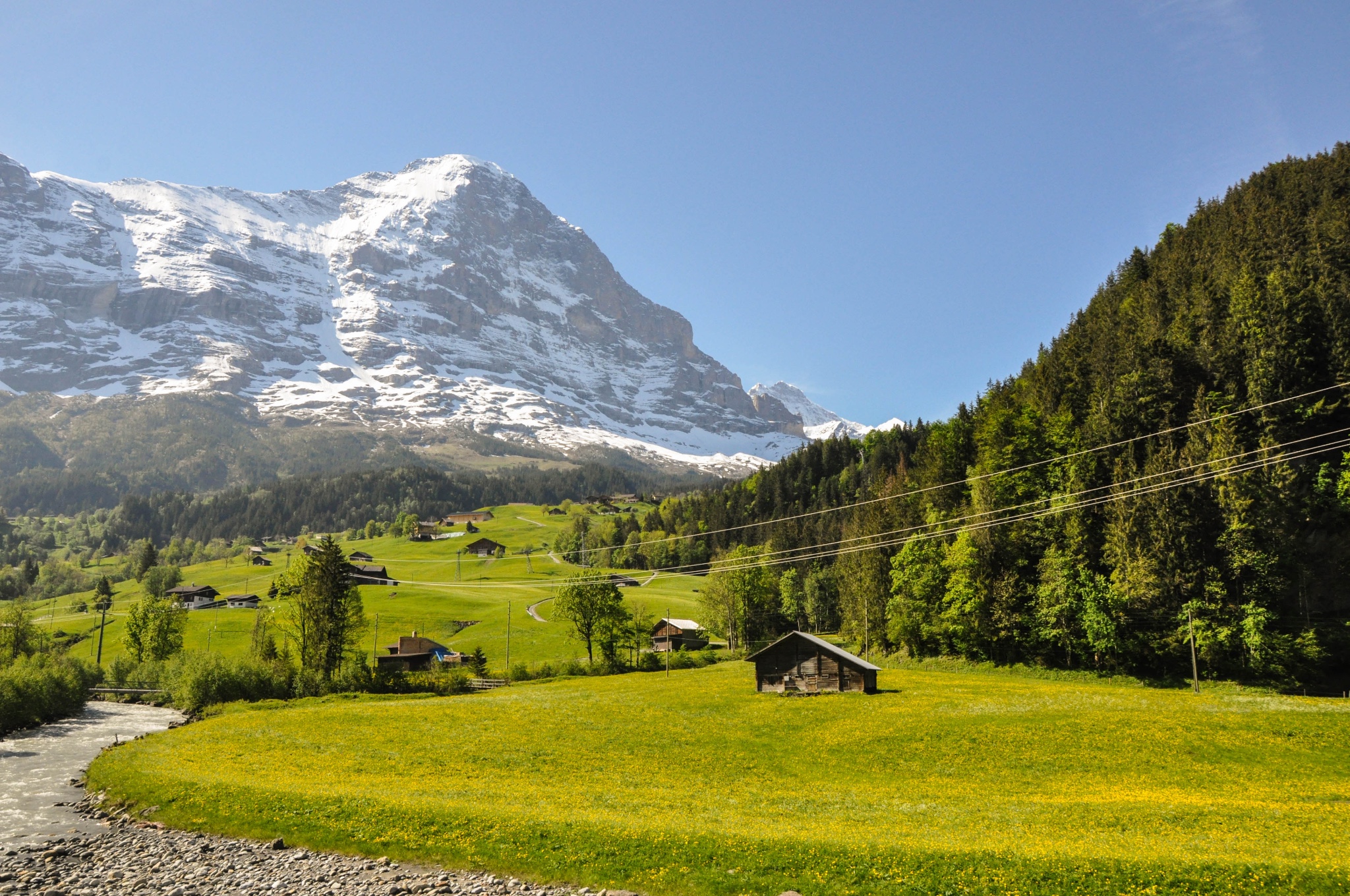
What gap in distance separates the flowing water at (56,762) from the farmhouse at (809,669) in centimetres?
4473

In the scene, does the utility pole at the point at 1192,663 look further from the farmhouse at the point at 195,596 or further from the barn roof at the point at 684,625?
the farmhouse at the point at 195,596

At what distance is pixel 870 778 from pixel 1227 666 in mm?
34344

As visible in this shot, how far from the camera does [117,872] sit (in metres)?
26.6

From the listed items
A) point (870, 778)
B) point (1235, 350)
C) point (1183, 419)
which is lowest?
point (870, 778)

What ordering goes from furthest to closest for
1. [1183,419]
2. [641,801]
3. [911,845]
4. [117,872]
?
[1183,419], [641,801], [117,872], [911,845]

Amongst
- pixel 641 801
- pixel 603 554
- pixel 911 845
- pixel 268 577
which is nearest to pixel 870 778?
pixel 641 801

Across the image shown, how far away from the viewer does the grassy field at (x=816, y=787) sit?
70.7ft

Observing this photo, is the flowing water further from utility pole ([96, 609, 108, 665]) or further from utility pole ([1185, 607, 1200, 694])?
utility pole ([1185, 607, 1200, 694])

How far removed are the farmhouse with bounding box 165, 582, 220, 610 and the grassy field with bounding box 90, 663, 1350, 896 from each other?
118422 mm

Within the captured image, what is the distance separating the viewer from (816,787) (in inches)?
1380

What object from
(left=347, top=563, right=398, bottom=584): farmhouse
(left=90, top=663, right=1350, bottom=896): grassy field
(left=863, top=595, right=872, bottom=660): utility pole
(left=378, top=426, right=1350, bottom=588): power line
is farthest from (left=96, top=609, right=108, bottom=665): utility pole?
(left=378, top=426, right=1350, bottom=588): power line

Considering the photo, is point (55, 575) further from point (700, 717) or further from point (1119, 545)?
point (1119, 545)

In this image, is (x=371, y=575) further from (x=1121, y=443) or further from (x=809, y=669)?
(x=1121, y=443)

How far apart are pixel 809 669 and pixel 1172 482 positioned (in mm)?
31219
